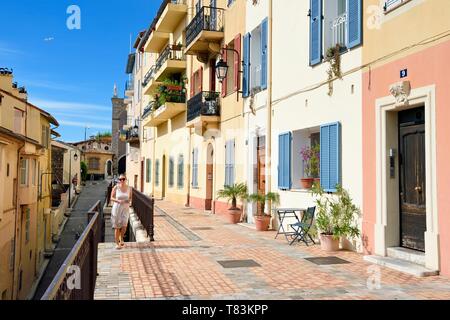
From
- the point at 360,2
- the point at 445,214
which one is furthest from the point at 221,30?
the point at 445,214

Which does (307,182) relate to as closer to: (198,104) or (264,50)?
(264,50)

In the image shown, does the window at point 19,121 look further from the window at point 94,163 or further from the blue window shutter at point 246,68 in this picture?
the window at point 94,163

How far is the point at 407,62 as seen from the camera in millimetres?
7324

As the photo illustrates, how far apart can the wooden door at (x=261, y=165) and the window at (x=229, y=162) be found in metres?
1.91

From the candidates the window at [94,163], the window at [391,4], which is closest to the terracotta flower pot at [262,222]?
the window at [391,4]

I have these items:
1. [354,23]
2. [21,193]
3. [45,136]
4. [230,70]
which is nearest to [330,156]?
[354,23]

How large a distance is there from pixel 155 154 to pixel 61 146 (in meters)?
19.5

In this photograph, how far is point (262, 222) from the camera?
12039mm

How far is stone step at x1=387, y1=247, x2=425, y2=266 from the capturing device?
7047 millimetres

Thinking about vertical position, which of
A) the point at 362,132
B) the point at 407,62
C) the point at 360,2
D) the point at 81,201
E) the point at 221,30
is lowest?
the point at 81,201

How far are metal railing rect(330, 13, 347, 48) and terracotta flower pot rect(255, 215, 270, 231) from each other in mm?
4839

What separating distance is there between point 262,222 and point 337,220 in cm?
345
